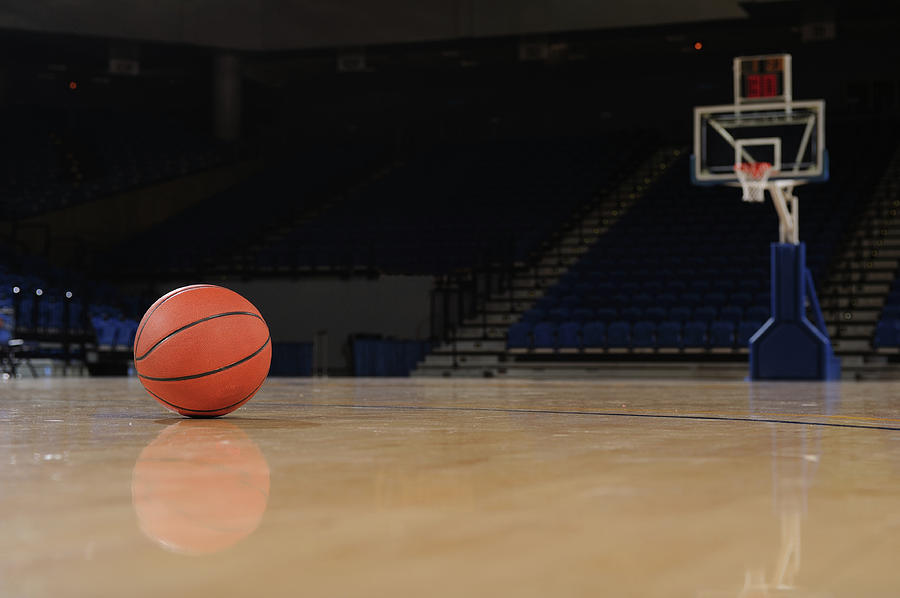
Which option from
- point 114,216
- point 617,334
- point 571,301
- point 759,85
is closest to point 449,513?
point 759,85

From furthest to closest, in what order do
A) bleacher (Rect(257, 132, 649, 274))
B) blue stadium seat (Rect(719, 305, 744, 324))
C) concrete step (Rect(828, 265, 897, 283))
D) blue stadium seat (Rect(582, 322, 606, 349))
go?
bleacher (Rect(257, 132, 649, 274)) → concrete step (Rect(828, 265, 897, 283)) → blue stadium seat (Rect(582, 322, 606, 349)) → blue stadium seat (Rect(719, 305, 744, 324))

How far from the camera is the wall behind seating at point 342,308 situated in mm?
15711

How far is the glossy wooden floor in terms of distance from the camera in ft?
3.29

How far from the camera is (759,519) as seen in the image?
53.5 inches

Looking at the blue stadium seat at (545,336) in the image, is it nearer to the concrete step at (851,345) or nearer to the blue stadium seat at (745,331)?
the blue stadium seat at (745,331)

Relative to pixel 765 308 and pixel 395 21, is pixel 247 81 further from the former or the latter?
pixel 765 308

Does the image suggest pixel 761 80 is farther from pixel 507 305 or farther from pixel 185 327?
pixel 185 327

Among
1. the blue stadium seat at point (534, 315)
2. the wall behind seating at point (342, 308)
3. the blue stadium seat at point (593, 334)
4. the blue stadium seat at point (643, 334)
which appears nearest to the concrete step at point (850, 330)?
the blue stadium seat at point (643, 334)

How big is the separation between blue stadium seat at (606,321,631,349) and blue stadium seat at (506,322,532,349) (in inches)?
41.3

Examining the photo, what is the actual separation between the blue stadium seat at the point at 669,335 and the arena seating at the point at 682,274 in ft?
0.04

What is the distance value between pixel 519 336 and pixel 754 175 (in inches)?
170

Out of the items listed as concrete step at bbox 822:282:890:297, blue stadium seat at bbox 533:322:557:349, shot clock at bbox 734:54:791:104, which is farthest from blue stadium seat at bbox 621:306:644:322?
shot clock at bbox 734:54:791:104

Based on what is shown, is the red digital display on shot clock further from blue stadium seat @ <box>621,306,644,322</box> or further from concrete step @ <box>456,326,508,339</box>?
concrete step @ <box>456,326,508,339</box>

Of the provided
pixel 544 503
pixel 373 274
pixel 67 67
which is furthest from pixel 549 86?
pixel 544 503
